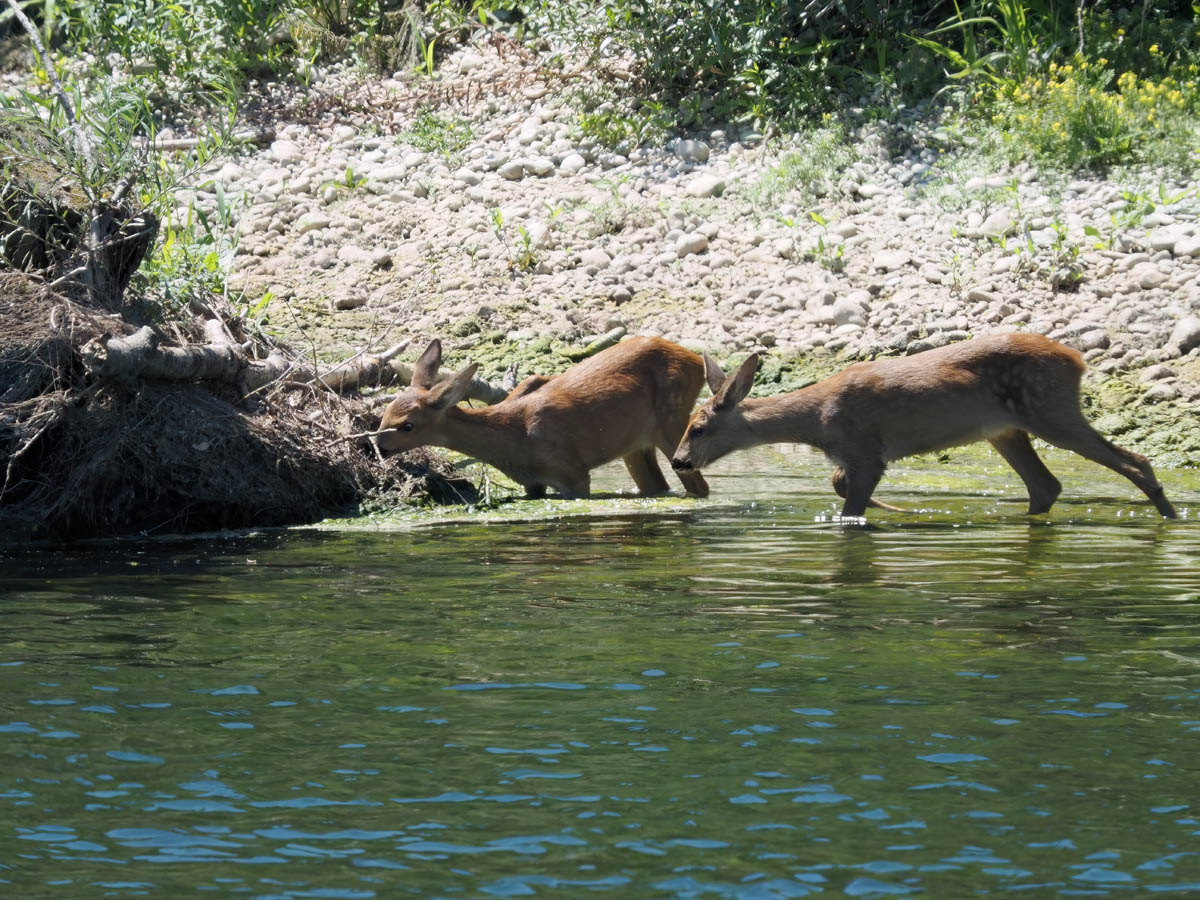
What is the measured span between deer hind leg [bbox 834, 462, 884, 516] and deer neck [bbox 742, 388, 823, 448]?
51 cm

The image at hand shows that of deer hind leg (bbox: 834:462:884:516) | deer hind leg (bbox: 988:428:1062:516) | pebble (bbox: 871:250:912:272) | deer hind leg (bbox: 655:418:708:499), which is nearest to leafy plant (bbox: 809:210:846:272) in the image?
pebble (bbox: 871:250:912:272)

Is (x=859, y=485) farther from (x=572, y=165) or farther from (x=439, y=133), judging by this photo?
(x=439, y=133)

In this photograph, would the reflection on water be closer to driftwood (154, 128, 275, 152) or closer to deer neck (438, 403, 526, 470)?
deer neck (438, 403, 526, 470)

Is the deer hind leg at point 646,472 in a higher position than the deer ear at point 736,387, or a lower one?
lower

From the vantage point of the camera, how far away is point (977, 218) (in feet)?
49.9

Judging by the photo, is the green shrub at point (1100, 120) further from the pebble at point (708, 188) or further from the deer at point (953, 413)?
the deer at point (953, 413)

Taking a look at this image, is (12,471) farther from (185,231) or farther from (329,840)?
(329,840)

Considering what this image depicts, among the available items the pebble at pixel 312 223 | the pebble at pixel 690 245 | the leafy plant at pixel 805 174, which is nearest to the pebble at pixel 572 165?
the leafy plant at pixel 805 174

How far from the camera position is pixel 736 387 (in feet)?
36.7

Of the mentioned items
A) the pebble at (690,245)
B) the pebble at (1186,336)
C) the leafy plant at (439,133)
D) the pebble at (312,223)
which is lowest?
the pebble at (1186,336)

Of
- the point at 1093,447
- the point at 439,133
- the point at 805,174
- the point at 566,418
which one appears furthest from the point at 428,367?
the point at 439,133

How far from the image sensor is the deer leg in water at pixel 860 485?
10.5 metres

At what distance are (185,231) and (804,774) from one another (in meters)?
9.87

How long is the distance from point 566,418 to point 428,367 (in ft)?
3.35
